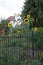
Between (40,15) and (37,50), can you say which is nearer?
(37,50)

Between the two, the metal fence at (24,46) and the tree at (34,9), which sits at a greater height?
the tree at (34,9)

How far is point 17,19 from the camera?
11.4 m

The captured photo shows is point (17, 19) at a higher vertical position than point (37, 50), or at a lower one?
higher

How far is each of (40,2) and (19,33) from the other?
505 inches

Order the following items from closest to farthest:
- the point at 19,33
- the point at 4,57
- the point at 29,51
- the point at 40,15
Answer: the point at 4,57, the point at 19,33, the point at 29,51, the point at 40,15

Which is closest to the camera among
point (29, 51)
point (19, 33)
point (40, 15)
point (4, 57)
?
point (4, 57)

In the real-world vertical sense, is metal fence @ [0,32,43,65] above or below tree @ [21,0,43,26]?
below

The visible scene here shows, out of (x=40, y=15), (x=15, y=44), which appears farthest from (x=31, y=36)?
(x=40, y=15)

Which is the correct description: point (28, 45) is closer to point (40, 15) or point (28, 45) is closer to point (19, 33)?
point (19, 33)

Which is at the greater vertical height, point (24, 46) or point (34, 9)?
point (34, 9)

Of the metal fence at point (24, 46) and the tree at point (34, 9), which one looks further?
the tree at point (34, 9)

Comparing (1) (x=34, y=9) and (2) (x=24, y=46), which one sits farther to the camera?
(1) (x=34, y=9)

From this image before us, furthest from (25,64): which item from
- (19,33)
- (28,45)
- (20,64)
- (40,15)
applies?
(40,15)

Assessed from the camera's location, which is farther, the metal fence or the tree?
the tree
